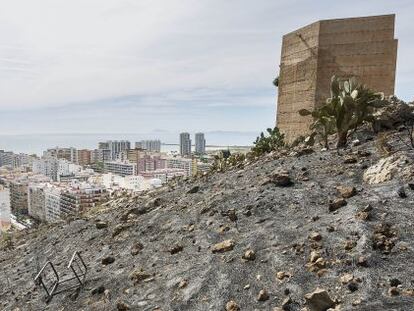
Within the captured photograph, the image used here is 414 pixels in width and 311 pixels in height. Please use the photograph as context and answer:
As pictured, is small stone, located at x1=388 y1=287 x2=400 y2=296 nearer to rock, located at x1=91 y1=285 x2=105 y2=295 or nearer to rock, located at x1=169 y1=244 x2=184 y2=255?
rock, located at x1=169 y1=244 x2=184 y2=255

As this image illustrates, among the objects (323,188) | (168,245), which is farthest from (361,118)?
(168,245)

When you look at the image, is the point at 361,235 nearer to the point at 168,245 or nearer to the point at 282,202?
the point at 282,202

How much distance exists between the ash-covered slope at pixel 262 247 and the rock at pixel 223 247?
0.02 metres

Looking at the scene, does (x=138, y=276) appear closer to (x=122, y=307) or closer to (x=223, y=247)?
(x=122, y=307)

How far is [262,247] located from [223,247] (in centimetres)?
55

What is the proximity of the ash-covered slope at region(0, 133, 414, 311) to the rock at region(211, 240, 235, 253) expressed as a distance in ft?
0.05

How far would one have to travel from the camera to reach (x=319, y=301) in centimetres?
395

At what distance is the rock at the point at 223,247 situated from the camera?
5.62 m

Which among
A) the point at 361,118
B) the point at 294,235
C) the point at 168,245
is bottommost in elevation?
the point at 168,245

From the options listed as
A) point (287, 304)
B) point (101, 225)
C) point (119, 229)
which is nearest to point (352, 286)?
point (287, 304)

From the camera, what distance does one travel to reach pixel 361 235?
4938 millimetres

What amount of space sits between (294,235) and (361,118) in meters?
4.26

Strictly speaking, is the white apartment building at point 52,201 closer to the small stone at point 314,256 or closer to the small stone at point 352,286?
the small stone at point 314,256

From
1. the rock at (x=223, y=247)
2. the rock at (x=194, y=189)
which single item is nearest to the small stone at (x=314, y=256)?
the rock at (x=223, y=247)
